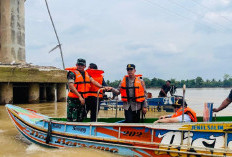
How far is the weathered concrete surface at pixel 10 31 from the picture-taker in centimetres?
2003

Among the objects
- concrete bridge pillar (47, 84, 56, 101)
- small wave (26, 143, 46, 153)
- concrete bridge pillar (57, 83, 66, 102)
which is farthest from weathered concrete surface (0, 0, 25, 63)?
small wave (26, 143, 46, 153)

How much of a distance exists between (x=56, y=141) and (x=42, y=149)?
528 mm

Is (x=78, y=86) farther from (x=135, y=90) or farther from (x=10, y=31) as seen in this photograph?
(x=10, y=31)

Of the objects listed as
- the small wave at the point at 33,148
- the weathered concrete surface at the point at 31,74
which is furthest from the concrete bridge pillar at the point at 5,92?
the small wave at the point at 33,148

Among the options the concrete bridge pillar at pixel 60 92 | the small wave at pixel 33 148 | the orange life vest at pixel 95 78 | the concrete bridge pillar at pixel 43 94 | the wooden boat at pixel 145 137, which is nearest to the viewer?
the wooden boat at pixel 145 137

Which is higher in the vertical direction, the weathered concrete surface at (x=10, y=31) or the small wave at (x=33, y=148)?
the weathered concrete surface at (x=10, y=31)

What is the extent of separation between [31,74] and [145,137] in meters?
13.4

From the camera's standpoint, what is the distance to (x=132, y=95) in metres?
5.36

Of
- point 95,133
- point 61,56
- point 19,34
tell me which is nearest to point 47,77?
point 61,56

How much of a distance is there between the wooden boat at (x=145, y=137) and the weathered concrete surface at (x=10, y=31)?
16.5 meters

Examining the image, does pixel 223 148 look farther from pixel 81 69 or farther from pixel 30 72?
pixel 30 72

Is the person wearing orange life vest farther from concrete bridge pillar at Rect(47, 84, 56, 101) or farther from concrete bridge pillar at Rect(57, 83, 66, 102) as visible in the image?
concrete bridge pillar at Rect(47, 84, 56, 101)

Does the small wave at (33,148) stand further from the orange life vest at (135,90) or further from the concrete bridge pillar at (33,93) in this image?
the concrete bridge pillar at (33,93)

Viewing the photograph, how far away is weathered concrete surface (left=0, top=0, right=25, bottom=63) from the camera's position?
20031mm
